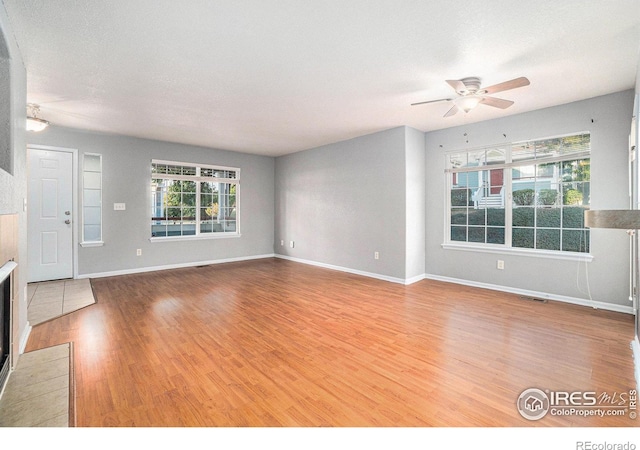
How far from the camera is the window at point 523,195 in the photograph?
3.91m

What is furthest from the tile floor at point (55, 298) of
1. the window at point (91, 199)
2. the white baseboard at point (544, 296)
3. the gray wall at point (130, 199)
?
the white baseboard at point (544, 296)

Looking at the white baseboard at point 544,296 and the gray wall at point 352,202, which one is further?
the gray wall at point 352,202

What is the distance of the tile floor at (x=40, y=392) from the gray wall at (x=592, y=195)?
4890 mm

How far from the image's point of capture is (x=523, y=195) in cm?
438

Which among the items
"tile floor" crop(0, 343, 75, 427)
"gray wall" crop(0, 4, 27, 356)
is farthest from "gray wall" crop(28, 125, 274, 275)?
"tile floor" crop(0, 343, 75, 427)

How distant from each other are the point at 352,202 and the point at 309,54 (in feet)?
10.9

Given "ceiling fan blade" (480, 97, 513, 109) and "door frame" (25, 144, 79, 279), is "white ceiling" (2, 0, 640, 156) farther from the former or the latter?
"door frame" (25, 144, 79, 279)

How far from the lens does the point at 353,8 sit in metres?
2.09

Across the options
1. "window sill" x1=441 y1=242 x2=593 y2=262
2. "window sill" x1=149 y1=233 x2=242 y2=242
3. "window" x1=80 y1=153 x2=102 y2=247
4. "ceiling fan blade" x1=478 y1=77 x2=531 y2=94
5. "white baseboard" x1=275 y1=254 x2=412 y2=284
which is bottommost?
"white baseboard" x1=275 y1=254 x2=412 y2=284

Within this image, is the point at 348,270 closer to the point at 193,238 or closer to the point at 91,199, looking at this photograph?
the point at 193,238

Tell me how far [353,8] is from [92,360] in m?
3.29

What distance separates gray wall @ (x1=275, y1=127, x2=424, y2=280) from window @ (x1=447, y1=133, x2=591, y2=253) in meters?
0.73

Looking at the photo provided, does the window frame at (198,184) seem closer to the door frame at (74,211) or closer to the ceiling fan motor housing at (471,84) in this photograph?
the door frame at (74,211)

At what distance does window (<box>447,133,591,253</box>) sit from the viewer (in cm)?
391
